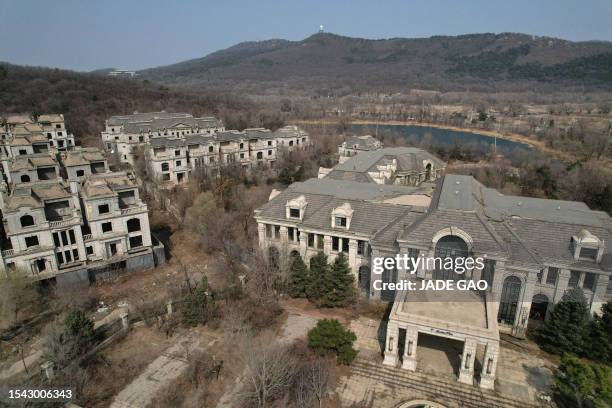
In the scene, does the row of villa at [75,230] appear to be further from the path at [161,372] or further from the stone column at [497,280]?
the stone column at [497,280]

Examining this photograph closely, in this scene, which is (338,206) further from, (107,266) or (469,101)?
(469,101)

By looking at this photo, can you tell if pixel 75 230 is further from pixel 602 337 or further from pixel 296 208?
pixel 602 337

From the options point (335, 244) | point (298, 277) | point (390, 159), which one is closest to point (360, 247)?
point (335, 244)

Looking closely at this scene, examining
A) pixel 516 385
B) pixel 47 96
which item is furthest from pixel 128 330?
pixel 47 96

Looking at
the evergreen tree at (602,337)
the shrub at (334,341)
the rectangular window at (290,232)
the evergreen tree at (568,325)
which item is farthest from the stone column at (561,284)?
the rectangular window at (290,232)

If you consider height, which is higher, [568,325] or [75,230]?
[75,230]

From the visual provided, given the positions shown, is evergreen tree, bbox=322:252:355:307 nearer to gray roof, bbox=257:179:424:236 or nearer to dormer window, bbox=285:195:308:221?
gray roof, bbox=257:179:424:236
